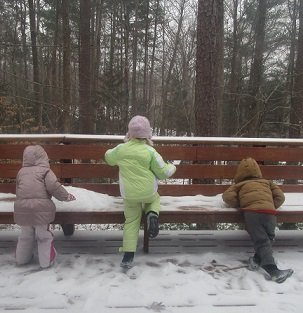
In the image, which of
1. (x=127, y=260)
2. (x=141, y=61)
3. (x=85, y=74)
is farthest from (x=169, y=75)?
(x=127, y=260)

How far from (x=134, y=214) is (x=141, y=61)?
26.3 m

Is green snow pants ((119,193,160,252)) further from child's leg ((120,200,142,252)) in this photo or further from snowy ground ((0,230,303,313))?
snowy ground ((0,230,303,313))

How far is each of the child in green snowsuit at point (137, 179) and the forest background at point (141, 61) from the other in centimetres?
911

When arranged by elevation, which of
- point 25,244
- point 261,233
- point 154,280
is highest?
point 261,233

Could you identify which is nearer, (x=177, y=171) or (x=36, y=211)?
(x=36, y=211)

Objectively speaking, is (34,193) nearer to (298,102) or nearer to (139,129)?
(139,129)

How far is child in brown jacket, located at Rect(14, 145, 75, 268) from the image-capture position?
4.24m

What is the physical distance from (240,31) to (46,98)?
11.7 metres

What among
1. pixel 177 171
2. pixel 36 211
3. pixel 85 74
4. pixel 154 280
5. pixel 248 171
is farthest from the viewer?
pixel 85 74

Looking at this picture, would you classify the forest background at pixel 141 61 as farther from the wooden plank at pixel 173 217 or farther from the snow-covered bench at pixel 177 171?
the wooden plank at pixel 173 217

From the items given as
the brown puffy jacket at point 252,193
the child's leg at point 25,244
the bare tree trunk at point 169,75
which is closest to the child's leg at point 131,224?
the child's leg at point 25,244

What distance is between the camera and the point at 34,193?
4.25 m

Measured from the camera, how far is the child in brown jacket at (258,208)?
4.14 meters

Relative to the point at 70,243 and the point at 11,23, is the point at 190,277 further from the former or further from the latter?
the point at 11,23
